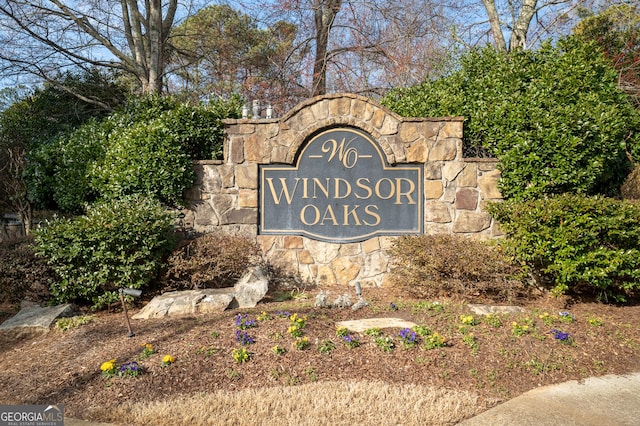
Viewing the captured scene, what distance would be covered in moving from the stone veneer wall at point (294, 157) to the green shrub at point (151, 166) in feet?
0.94

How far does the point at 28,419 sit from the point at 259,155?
4231mm

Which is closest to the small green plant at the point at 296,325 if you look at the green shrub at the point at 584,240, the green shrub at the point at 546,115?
the green shrub at the point at 584,240

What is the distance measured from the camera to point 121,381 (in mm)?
3369

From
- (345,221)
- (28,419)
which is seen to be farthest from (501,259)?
(28,419)

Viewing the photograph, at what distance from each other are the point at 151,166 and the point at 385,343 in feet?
13.2

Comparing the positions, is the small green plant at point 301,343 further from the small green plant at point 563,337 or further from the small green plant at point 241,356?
the small green plant at point 563,337

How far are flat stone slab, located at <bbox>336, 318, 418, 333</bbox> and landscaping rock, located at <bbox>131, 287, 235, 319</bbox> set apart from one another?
1.41m

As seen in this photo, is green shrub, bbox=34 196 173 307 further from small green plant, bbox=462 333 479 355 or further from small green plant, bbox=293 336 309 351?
small green plant, bbox=462 333 479 355

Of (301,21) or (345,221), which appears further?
(301,21)

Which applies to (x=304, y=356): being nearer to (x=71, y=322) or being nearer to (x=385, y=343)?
(x=385, y=343)


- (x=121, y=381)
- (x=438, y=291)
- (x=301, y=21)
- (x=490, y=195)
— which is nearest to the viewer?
(x=121, y=381)

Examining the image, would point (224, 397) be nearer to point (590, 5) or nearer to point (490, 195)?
point (490, 195)

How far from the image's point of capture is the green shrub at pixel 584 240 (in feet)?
16.8

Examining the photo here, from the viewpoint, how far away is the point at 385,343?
3.85 m
